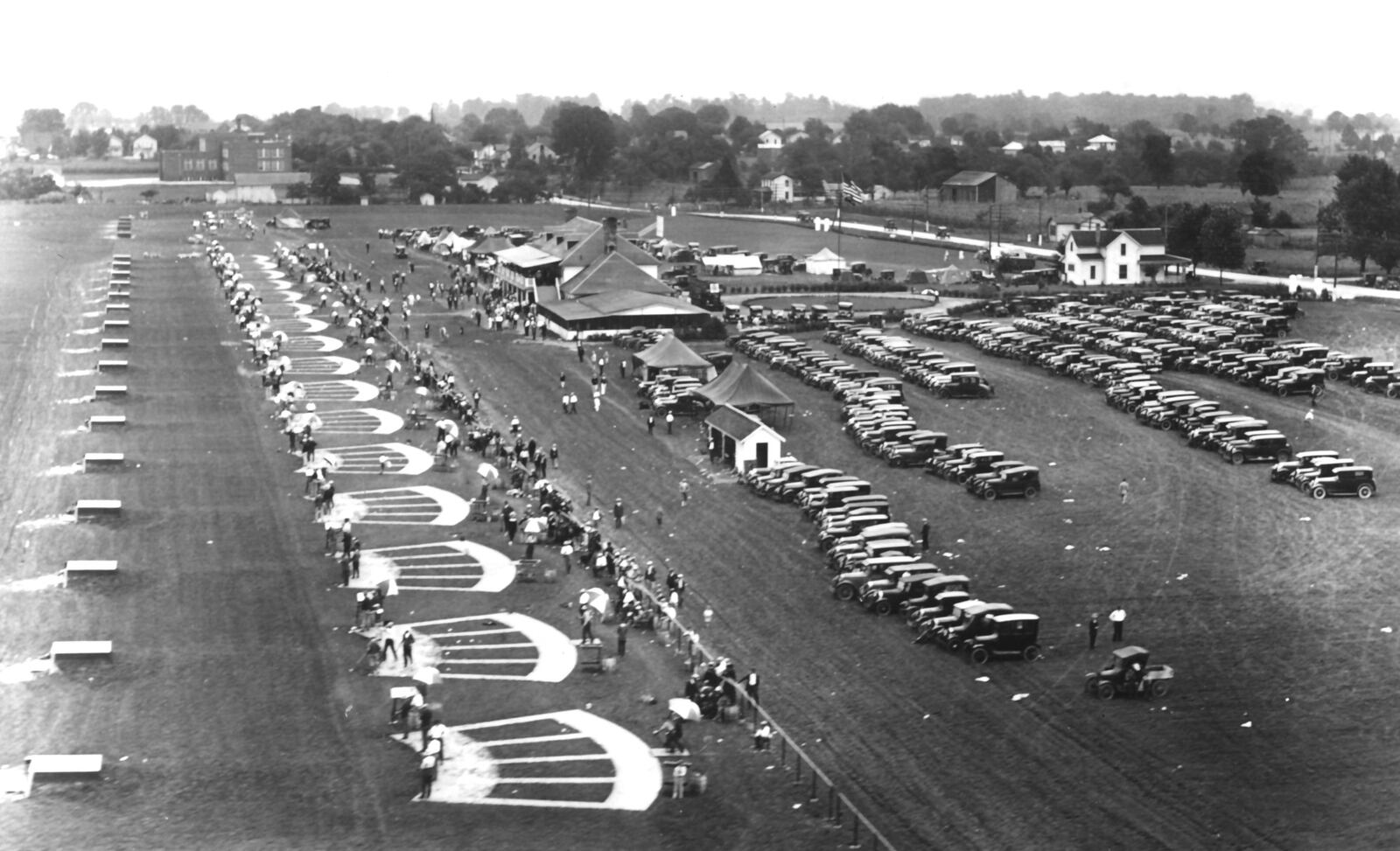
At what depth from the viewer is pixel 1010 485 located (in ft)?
116

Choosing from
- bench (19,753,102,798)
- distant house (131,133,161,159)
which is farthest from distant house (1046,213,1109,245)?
distant house (131,133,161,159)

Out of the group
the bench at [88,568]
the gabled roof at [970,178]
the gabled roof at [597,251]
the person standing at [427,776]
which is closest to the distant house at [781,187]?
the gabled roof at [970,178]

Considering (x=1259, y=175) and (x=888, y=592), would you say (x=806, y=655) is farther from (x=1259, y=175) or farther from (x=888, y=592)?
(x=1259, y=175)

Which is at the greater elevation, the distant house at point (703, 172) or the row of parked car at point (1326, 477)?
the distant house at point (703, 172)

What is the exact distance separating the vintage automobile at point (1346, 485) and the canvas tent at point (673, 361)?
55.3ft

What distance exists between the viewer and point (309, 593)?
28.8 m

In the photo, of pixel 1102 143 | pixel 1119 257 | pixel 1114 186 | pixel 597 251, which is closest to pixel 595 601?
pixel 597 251

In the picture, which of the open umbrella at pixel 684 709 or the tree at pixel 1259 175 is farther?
the tree at pixel 1259 175

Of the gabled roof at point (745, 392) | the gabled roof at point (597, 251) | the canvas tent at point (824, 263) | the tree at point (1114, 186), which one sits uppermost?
the tree at point (1114, 186)

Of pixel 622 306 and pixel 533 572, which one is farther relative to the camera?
pixel 622 306

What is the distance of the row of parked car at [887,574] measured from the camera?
83.4ft

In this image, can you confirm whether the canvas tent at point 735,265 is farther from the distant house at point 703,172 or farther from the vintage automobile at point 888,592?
the vintage automobile at point 888,592

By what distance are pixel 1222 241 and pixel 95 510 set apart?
46.6 meters

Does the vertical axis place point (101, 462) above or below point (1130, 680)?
below
